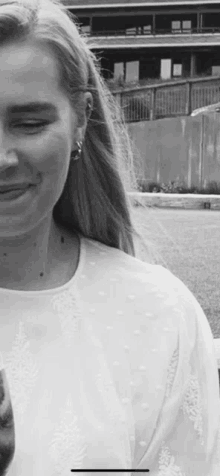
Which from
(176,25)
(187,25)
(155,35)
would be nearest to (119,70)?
(155,35)

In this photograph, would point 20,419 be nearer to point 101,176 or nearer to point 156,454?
point 156,454

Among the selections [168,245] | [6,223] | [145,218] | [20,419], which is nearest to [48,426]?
[20,419]

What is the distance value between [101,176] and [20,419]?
0.45 metres

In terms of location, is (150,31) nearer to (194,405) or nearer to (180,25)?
(180,25)

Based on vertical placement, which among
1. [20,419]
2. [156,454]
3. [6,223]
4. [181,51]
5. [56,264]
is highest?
[6,223]

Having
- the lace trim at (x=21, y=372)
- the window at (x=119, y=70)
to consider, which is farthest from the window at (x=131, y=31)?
the lace trim at (x=21, y=372)

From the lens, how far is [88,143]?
1.54m

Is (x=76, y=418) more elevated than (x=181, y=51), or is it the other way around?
(x=76, y=418)

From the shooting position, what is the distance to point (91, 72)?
149 cm

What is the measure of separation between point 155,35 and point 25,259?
32285mm

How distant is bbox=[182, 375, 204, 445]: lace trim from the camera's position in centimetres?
142

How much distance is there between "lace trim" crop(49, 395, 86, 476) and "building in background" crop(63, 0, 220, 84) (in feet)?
102

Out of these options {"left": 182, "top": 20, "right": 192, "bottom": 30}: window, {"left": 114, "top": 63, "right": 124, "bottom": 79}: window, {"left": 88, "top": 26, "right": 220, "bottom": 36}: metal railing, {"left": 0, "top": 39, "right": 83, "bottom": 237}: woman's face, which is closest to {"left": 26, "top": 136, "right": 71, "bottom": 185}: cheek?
{"left": 0, "top": 39, "right": 83, "bottom": 237}: woman's face

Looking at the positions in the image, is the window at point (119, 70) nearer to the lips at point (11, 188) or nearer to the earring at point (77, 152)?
the earring at point (77, 152)
